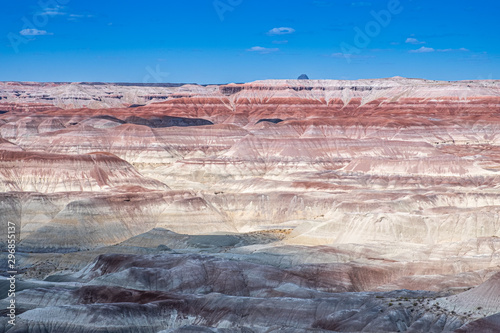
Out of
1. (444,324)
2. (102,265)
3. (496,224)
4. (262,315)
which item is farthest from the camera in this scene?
(496,224)

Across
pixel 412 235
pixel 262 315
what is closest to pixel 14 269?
pixel 262 315

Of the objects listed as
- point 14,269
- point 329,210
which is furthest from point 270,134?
point 14,269

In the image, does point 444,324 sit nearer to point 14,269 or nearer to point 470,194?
point 14,269

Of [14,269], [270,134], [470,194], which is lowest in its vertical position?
[14,269]

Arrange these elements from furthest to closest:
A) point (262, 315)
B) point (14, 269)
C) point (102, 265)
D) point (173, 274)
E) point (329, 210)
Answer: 1. point (329, 210)
2. point (14, 269)
3. point (102, 265)
4. point (173, 274)
5. point (262, 315)

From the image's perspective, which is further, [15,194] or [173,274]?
[15,194]

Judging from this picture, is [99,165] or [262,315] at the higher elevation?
[99,165]
